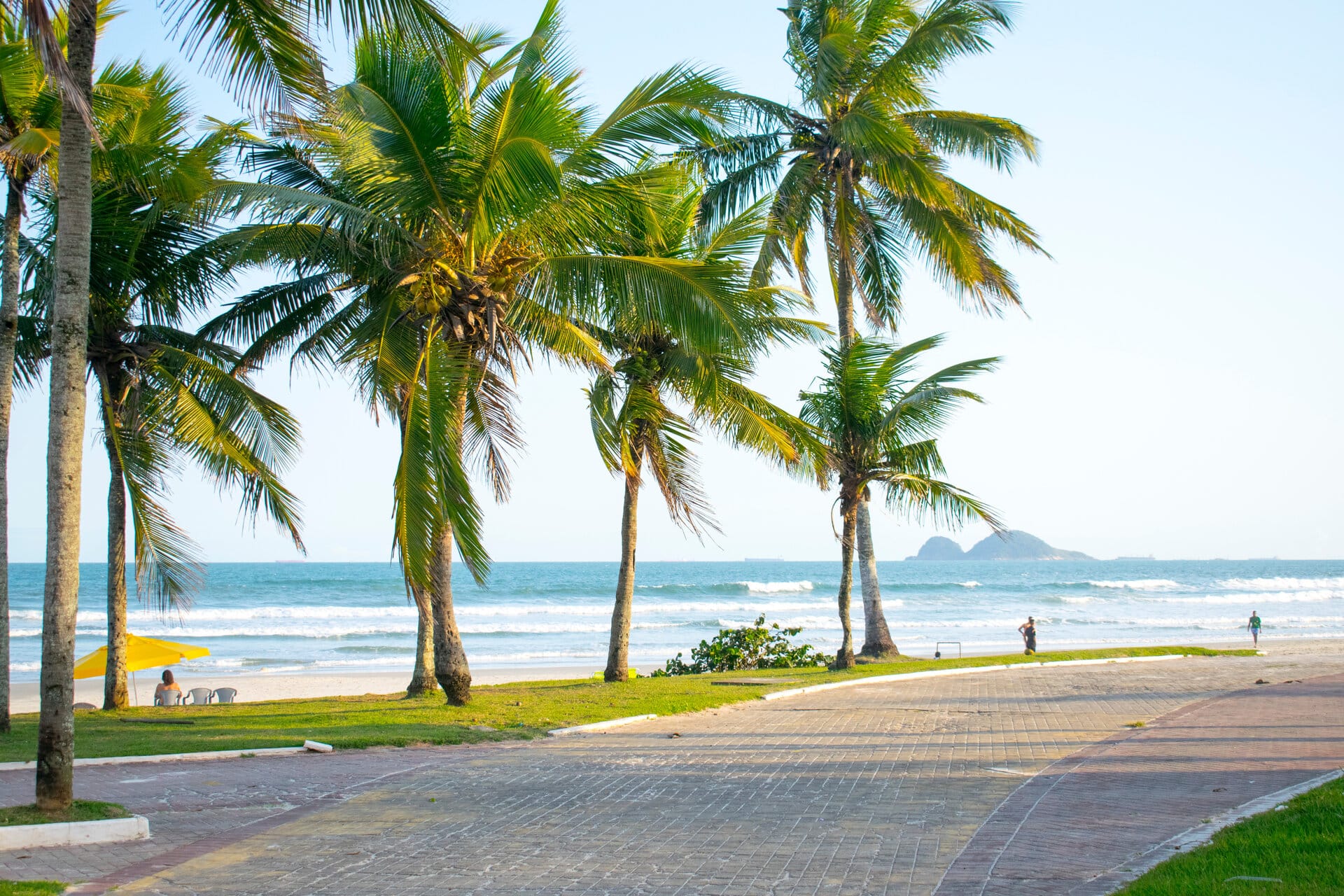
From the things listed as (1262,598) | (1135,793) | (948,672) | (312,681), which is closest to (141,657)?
(312,681)

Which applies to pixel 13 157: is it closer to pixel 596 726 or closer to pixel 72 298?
pixel 72 298

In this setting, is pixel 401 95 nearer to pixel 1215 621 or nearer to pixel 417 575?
pixel 417 575

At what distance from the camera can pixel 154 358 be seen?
12766mm

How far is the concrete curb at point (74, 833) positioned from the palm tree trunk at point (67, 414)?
30cm

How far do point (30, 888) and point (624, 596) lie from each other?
446 inches

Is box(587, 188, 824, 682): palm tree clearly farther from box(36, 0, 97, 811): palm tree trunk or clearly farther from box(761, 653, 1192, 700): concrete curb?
box(36, 0, 97, 811): palm tree trunk

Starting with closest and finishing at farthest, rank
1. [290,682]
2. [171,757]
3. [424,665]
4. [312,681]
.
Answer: [171,757]
[424,665]
[290,682]
[312,681]

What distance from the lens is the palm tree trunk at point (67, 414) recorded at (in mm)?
6516

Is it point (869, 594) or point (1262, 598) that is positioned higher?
point (869, 594)

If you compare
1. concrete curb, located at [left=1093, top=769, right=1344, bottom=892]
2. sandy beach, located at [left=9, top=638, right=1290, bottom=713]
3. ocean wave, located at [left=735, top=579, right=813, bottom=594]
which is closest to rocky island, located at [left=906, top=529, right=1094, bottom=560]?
ocean wave, located at [left=735, top=579, right=813, bottom=594]

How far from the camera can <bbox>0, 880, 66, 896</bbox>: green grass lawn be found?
501 centimetres

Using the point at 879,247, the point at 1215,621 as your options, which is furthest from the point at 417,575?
the point at 1215,621

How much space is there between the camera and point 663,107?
1016 cm

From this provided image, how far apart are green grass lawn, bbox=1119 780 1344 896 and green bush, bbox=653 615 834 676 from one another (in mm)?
13476
